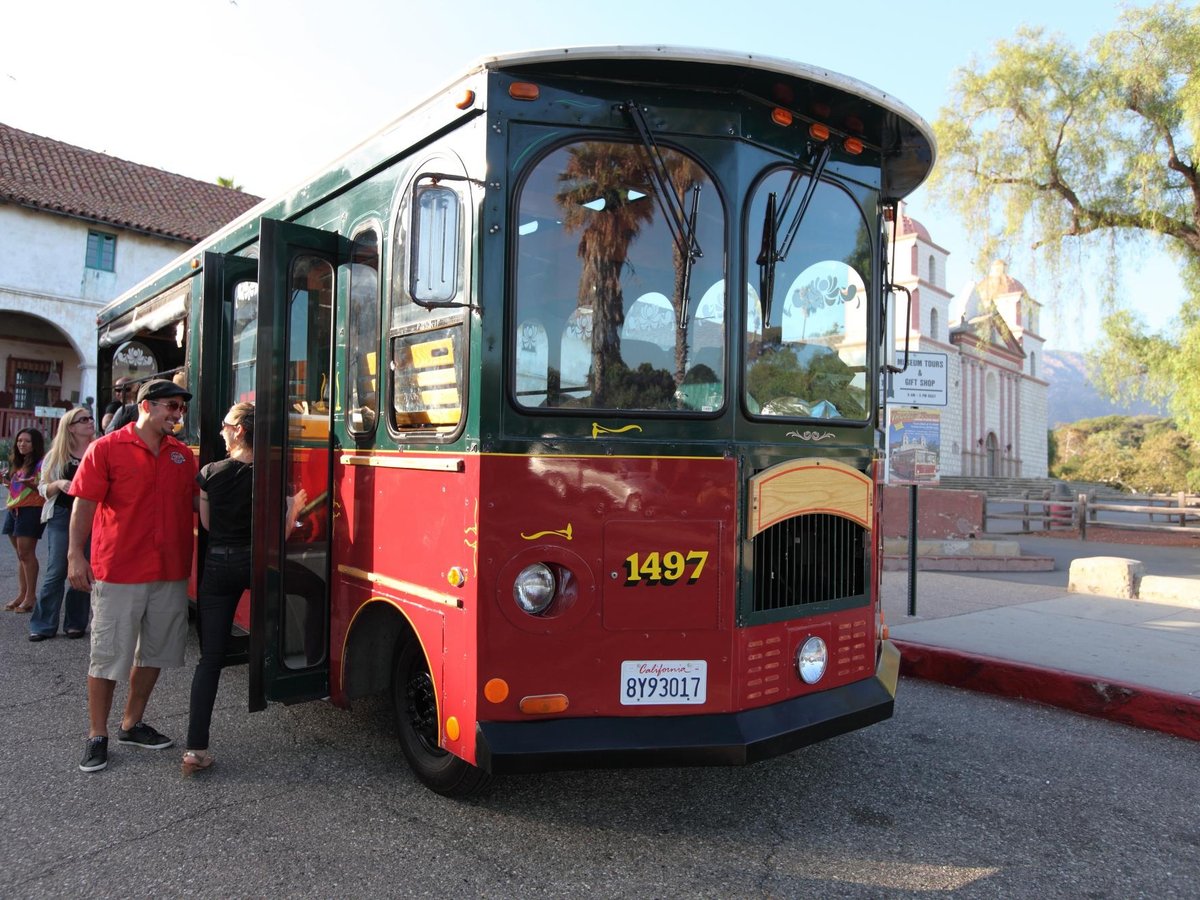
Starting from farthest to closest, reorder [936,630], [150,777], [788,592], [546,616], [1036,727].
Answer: [936,630] < [1036,727] < [150,777] < [788,592] < [546,616]

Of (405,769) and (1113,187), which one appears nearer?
(405,769)

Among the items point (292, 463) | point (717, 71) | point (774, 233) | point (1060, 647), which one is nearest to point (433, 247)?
point (717, 71)

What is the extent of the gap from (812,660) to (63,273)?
24.0 metres

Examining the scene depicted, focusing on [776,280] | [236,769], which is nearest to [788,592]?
[776,280]

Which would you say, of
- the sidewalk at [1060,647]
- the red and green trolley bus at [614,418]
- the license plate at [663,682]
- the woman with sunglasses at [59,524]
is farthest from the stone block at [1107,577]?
the woman with sunglasses at [59,524]

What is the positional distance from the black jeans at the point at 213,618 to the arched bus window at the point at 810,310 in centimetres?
256

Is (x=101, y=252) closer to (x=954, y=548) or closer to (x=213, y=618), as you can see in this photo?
(x=954, y=548)

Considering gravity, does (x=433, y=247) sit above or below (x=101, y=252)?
below

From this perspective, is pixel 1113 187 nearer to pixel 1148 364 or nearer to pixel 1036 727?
pixel 1148 364

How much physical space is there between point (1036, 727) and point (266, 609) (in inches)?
174

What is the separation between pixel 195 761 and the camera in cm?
395

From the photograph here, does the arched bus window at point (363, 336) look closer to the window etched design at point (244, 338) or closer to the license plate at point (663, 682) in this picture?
the window etched design at point (244, 338)

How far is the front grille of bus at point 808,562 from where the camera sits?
137 inches

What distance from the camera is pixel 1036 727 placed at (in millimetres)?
5117
